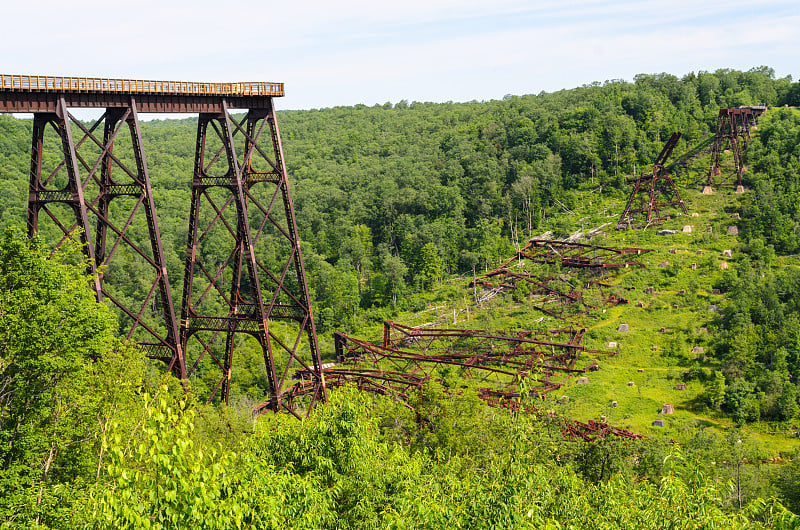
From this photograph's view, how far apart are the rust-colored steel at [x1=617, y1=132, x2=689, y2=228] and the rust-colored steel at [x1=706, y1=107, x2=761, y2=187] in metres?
4.12

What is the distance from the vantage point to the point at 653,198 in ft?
207

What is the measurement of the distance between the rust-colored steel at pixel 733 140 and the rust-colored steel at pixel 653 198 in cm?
412

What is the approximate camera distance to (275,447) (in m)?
15.7

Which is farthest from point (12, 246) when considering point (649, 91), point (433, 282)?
point (649, 91)

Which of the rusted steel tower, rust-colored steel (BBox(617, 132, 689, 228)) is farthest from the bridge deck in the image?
the rusted steel tower

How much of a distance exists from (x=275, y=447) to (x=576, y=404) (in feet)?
79.2

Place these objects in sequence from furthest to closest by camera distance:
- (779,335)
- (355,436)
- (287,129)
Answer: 1. (287,129)
2. (779,335)
3. (355,436)

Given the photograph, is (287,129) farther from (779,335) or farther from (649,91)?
(779,335)

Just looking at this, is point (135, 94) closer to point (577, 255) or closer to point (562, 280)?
point (562, 280)

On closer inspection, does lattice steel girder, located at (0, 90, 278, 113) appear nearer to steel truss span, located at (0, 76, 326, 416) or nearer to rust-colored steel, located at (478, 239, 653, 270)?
steel truss span, located at (0, 76, 326, 416)

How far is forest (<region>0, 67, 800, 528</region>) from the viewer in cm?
1205

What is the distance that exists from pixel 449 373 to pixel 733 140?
148 ft

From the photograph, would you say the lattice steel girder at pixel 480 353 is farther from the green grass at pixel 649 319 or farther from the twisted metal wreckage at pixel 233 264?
the green grass at pixel 649 319

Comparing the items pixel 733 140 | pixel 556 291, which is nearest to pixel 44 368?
pixel 556 291
